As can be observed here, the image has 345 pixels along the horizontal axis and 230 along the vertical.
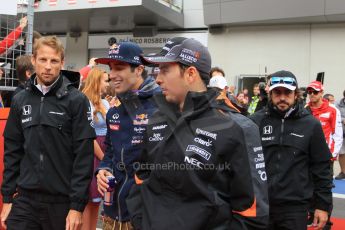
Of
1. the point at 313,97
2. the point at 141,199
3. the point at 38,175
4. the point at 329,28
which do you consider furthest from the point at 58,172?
the point at 329,28

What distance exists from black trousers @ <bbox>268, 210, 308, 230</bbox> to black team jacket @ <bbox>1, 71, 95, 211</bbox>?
5.72 ft

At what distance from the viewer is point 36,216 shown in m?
3.39

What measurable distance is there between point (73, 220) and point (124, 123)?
825mm

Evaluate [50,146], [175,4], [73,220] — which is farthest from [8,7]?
[175,4]

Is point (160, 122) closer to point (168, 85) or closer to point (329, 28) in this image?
point (168, 85)

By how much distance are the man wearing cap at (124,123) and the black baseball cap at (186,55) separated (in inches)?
33.5

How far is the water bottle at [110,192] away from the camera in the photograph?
3318 mm

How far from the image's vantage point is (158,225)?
94.9 inches

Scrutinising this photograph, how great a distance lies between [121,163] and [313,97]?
20.3 feet

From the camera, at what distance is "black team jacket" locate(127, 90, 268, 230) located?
91.4 inches

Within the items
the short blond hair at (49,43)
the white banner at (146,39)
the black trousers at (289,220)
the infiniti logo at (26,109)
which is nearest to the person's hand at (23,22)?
the short blond hair at (49,43)

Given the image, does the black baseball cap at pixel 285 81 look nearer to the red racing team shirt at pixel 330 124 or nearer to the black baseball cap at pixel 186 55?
the black baseball cap at pixel 186 55

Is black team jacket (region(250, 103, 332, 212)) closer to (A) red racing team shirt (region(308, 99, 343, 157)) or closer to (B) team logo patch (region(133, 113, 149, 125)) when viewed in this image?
(B) team logo patch (region(133, 113, 149, 125))

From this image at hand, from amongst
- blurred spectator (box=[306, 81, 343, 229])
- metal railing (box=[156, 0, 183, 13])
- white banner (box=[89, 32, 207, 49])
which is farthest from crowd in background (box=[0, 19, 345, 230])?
metal railing (box=[156, 0, 183, 13])
